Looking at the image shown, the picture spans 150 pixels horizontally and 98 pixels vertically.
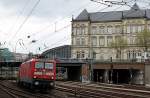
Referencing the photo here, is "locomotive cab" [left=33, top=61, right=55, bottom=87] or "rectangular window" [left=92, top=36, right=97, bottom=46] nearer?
"locomotive cab" [left=33, top=61, right=55, bottom=87]

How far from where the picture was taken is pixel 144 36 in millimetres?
110000

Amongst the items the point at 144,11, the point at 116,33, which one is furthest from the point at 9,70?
the point at 144,11

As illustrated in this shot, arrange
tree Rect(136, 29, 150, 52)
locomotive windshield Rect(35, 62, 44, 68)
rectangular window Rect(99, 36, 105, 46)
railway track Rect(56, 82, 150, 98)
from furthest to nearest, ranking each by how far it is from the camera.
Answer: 1. rectangular window Rect(99, 36, 105, 46)
2. tree Rect(136, 29, 150, 52)
3. locomotive windshield Rect(35, 62, 44, 68)
4. railway track Rect(56, 82, 150, 98)

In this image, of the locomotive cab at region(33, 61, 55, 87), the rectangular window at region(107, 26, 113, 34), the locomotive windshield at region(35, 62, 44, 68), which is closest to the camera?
the locomotive cab at region(33, 61, 55, 87)

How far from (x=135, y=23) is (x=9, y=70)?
61269mm

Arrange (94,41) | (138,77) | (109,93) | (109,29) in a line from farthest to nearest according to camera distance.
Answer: (94,41)
(109,29)
(138,77)
(109,93)

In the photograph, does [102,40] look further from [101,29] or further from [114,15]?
[114,15]

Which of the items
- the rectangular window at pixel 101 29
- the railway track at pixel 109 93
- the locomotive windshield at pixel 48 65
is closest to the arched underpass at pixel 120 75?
the rectangular window at pixel 101 29

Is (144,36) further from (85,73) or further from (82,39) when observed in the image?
(82,39)

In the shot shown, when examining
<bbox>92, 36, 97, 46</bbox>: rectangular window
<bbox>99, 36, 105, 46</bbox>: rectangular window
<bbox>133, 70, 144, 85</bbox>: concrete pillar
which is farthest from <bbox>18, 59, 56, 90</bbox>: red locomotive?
<bbox>92, 36, 97, 46</bbox>: rectangular window

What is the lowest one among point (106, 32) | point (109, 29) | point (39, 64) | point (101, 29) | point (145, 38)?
point (39, 64)

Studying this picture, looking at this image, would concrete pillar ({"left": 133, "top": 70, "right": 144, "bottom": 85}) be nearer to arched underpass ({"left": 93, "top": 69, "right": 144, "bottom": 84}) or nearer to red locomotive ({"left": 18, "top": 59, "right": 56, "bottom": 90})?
arched underpass ({"left": 93, "top": 69, "right": 144, "bottom": 84})

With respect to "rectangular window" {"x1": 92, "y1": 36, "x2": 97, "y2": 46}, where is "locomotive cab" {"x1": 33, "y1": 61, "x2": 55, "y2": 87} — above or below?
below

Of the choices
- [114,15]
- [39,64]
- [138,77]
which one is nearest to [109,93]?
[39,64]
